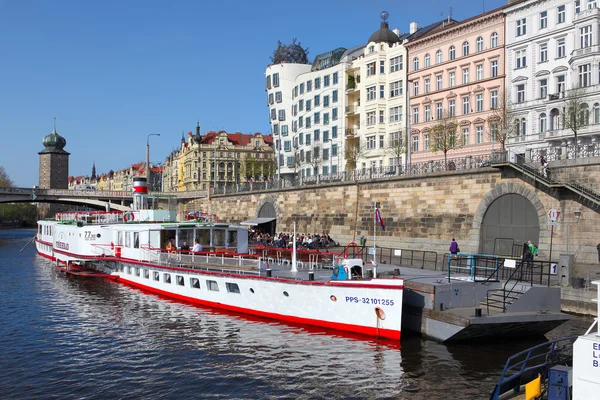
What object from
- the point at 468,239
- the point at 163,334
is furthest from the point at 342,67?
the point at 163,334

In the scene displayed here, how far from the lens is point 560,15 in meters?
44.0

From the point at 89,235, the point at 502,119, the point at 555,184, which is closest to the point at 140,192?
the point at 89,235

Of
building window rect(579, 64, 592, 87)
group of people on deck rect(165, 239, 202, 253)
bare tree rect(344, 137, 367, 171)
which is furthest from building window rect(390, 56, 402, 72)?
group of people on deck rect(165, 239, 202, 253)

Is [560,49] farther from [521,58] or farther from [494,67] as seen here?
[494,67]

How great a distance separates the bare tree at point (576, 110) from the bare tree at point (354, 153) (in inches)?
916

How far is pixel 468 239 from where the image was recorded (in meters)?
37.6

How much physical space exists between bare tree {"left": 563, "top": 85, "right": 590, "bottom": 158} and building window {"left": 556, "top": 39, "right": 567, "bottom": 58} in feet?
12.5

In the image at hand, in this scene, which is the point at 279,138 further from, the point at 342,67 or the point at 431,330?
the point at 431,330

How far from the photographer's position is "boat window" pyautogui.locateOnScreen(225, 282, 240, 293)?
24639 mm

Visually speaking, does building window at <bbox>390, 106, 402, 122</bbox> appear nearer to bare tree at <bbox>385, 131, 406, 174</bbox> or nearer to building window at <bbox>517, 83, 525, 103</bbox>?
bare tree at <bbox>385, 131, 406, 174</bbox>

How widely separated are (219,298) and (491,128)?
98.4 feet

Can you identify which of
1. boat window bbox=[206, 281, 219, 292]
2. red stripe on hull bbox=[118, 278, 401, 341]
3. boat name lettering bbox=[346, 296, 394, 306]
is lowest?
red stripe on hull bbox=[118, 278, 401, 341]

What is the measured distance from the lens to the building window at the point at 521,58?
1836 inches

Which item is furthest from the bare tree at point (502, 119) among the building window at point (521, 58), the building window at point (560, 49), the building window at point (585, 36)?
the building window at point (585, 36)
